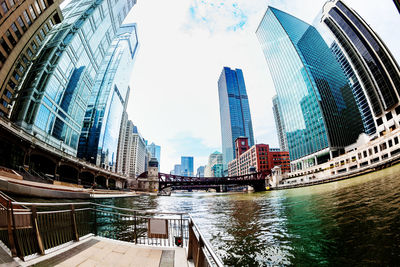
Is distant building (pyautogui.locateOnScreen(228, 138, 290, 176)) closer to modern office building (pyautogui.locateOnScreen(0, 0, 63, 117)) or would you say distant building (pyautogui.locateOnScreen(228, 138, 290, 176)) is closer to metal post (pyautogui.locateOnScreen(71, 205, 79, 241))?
metal post (pyautogui.locateOnScreen(71, 205, 79, 241))

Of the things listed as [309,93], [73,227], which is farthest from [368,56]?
[73,227]

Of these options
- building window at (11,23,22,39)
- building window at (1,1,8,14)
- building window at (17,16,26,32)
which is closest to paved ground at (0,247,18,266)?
building window at (1,1,8,14)

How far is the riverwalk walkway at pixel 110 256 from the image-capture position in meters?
4.80

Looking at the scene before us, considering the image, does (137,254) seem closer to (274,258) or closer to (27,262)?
(27,262)

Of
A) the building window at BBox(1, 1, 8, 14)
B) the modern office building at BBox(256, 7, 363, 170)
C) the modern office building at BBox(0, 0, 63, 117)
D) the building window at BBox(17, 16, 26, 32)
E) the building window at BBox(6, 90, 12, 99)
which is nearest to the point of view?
the building window at BBox(1, 1, 8, 14)

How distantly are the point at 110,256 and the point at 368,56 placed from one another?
112 meters

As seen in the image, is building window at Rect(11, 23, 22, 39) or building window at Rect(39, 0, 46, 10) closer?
building window at Rect(11, 23, 22, 39)

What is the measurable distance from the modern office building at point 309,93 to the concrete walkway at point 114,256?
328 feet

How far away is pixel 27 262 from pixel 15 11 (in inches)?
2203

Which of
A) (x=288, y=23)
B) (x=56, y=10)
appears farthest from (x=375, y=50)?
(x=56, y=10)

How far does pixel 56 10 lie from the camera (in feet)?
156

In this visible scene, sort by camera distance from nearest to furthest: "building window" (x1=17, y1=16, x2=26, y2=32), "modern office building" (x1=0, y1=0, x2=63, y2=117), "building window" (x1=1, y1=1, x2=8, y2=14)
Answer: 1. "building window" (x1=1, y1=1, x2=8, y2=14)
2. "modern office building" (x1=0, y1=0, x2=63, y2=117)
3. "building window" (x1=17, y1=16, x2=26, y2=32)

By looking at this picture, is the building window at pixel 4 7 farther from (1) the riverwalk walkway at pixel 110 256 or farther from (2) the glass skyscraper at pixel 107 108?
(2) the glass skyscraper at pixel 107 108

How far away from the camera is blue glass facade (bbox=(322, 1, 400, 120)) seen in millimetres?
68188
